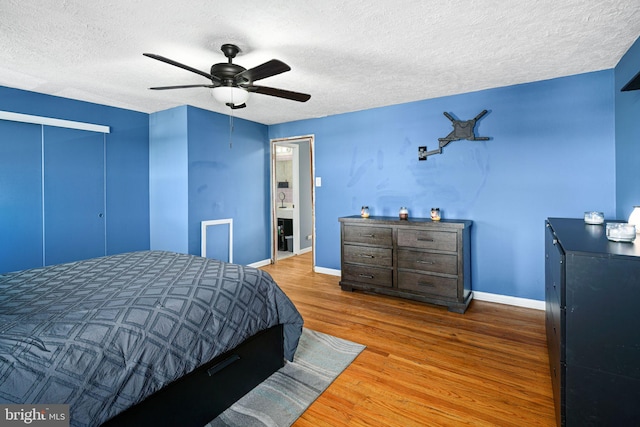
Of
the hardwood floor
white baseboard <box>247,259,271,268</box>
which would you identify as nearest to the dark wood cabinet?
the hardwood floor

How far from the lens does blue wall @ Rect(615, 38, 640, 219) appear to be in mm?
2275

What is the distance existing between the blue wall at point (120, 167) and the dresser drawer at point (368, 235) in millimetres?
2892

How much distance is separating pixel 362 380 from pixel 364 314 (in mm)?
1106

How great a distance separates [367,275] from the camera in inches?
145

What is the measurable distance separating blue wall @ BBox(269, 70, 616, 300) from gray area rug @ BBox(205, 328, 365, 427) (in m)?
2.05

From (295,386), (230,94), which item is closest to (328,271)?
(295,386)

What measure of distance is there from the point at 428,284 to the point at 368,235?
0.86 metres

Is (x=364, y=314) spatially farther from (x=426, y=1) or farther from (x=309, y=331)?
(x=426, y=1)

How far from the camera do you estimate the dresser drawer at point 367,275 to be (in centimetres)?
355

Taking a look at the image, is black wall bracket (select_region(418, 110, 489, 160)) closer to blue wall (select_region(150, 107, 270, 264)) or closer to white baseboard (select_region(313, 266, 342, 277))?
white baseboard (select_region(313, 266, 342, 277))

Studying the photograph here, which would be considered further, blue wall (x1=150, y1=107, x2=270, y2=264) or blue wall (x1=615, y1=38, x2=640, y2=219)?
blue wall (x1=150, y1=107, x2=270, y2=264)

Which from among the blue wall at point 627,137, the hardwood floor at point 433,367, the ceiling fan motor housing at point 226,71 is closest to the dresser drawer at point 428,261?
the hardwood floor at point 433,367

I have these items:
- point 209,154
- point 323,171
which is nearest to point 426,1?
point 323,171

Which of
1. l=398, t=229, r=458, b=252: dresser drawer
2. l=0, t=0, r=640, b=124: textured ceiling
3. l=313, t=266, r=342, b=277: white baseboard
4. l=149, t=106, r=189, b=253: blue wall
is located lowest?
l=313, t=266, r=342, b=277: white baseboard
